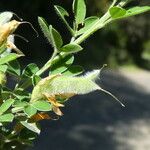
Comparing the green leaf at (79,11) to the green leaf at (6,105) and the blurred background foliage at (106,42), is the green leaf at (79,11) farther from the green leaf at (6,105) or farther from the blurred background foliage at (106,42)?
the blurred background foliage at (106,42)

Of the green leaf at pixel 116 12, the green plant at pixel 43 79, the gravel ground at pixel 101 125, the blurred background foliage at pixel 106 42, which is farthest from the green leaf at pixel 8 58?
the blurred background foliage at pixel 106 42

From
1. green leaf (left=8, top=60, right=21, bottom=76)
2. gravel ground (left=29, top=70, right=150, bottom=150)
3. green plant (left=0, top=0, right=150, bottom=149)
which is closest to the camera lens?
green plant (left=0, top=0, right=150, bottom=149)

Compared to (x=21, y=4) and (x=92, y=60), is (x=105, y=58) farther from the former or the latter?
(x=21, y=4)

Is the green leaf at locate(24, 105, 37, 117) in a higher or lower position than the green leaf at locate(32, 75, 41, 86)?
lower

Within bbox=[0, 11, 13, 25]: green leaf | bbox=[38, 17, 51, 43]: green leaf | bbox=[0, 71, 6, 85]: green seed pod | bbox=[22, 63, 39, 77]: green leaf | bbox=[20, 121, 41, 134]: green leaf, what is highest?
bbox=[0, 11, 13, 25]: green leaf

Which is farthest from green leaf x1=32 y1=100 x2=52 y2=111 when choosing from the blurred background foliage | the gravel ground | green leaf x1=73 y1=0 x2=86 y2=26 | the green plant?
the blurred background foliage

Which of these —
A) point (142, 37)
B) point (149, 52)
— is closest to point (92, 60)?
point (142, 37)

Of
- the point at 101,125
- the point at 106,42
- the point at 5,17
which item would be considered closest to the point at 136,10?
the point at 5,17

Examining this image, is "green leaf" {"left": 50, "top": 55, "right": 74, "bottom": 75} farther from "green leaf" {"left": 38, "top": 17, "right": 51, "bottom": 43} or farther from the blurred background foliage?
the blurred background foliage
